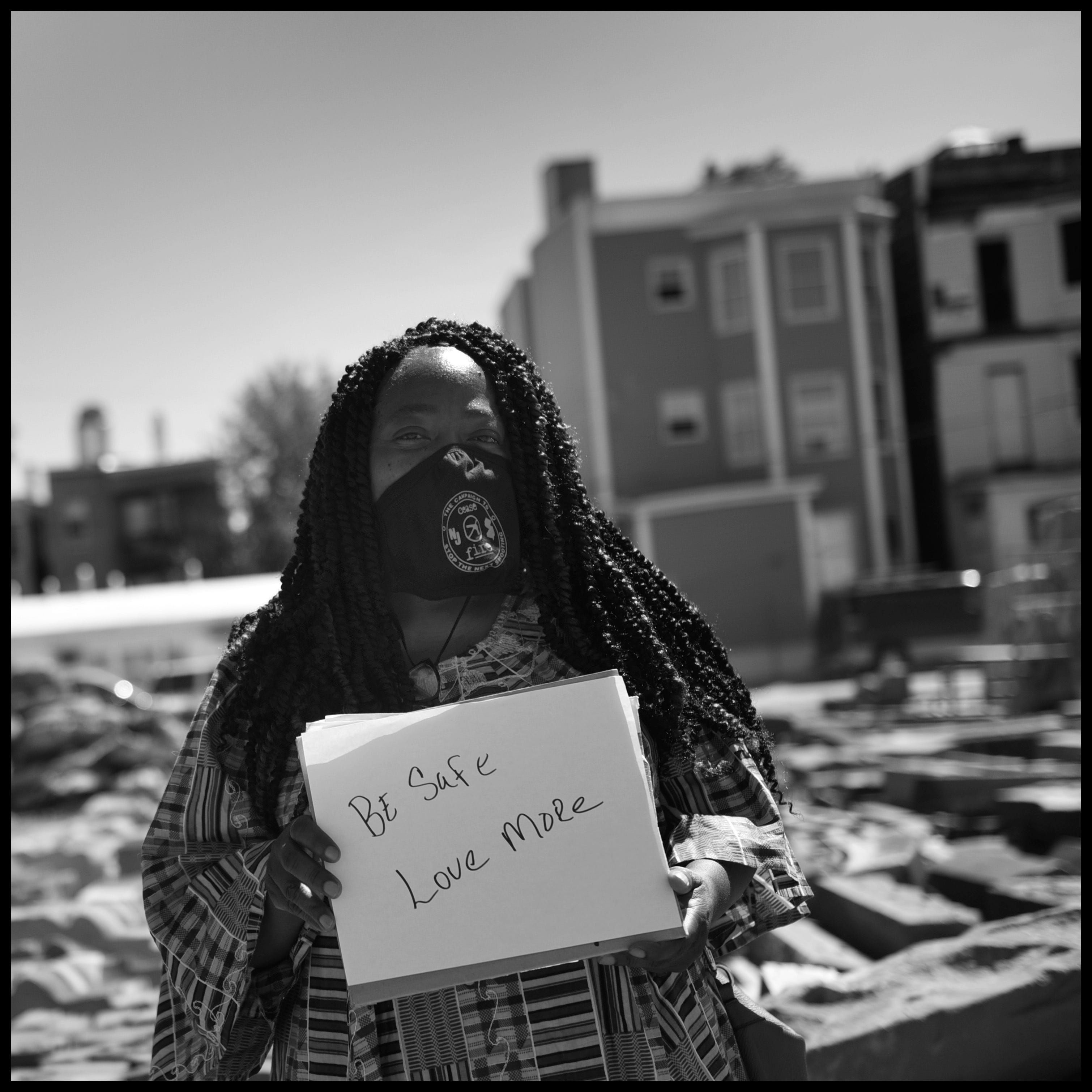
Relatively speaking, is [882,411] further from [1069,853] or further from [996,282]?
[1069,853]

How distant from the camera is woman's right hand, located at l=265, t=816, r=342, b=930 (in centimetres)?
159

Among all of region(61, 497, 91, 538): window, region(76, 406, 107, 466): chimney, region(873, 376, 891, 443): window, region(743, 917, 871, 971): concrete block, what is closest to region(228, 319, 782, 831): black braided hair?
region(743, 917, 871, 971): concrete block

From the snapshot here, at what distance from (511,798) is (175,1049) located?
A: 2.42ft

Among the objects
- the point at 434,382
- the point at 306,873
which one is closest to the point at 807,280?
the point at 434,382

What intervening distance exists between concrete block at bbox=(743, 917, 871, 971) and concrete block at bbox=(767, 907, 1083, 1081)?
2.91 ft

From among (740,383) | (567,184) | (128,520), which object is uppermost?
(567,184)

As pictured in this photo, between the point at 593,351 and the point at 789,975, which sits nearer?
the point at 789,975

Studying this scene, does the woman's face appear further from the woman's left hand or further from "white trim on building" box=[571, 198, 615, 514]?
"white trim on building" box=[571, 198, 615, 514]

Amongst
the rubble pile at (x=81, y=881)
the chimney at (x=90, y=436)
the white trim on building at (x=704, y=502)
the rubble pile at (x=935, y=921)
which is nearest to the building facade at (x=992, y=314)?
the white trim on building at (x=704, y=502)

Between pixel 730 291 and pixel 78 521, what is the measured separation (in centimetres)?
2685

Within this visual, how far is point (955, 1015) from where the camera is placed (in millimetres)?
3633

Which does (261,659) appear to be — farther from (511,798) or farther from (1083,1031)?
(1083,1031)

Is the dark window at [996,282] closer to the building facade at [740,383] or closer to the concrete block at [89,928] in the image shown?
the building facade at [740,383]

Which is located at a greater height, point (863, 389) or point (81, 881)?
point (863, 389)
